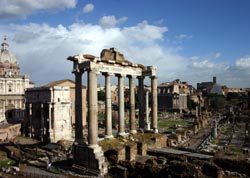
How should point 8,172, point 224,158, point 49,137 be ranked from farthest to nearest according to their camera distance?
1. point 49,137
2. point 8,172
3. point 224,158

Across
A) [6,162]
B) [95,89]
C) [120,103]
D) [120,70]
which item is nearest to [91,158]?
[95,89]

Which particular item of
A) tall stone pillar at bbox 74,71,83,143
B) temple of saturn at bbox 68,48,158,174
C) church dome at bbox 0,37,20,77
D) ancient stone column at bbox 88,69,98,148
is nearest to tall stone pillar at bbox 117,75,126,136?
temple of saturn at bbox 68,48,158,174

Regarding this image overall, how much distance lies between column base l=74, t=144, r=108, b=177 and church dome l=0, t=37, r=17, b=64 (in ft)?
171

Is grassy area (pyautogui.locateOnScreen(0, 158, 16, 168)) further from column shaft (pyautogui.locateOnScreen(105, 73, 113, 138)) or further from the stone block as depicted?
the stone block

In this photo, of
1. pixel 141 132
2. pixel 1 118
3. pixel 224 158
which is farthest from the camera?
pixel 1 118

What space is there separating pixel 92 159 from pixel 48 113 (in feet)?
91.6

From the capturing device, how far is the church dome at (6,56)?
6819 centimetres

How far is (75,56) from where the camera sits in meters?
22.8

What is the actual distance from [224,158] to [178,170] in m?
4.69

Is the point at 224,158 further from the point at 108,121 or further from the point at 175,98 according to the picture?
the point at 175,98

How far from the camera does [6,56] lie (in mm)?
68875

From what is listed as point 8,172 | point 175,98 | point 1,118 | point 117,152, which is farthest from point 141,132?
point 175,98

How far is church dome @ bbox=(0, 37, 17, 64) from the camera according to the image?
68188 millimetres

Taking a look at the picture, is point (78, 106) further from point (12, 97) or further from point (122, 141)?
point (12, 97)
